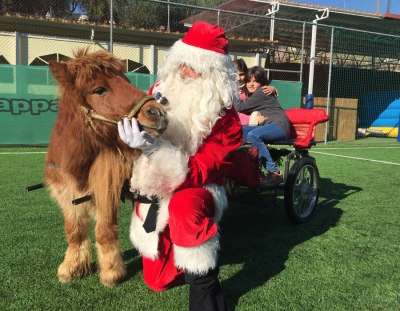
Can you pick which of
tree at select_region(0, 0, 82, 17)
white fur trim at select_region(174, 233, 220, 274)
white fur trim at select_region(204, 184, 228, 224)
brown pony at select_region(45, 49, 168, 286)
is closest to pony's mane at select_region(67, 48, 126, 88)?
brown pony at select_region(45, 49, 168, 286)

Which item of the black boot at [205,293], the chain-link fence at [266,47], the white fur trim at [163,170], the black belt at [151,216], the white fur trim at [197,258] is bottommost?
the black boot at [205,293]

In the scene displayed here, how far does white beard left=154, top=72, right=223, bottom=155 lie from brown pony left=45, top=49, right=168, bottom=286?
0.85ft

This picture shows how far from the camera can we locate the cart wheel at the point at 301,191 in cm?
361

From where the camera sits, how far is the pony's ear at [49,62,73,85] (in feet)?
6.69

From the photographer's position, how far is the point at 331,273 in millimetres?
2654

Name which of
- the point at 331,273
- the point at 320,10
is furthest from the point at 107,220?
the point at 320,10

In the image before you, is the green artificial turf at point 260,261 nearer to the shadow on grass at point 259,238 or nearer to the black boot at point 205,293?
the shadow on grass at point 259,238

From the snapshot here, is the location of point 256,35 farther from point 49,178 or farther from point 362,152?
point 49,178

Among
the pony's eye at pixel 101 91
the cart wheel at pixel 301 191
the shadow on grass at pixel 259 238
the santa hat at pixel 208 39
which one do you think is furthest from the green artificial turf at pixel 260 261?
the santa hat at pixel 208 39

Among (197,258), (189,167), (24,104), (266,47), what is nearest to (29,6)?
(266,47)

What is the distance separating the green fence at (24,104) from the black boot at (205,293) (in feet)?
23.6

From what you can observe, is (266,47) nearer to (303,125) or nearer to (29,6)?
(303,125)

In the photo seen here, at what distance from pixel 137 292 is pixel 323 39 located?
14361 millimetres

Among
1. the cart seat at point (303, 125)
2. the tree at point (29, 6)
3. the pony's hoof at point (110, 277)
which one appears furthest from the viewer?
the tree at point (29, 6)
